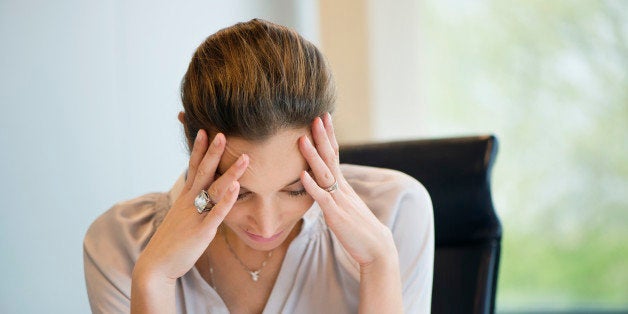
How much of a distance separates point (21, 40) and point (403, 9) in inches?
105

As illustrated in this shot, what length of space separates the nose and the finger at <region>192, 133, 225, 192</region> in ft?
0.32

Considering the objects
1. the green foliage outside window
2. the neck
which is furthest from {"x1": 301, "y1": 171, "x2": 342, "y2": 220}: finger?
the green foliage outside window

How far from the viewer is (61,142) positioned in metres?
1.69

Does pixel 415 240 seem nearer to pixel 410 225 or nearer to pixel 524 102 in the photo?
pixel 410 225

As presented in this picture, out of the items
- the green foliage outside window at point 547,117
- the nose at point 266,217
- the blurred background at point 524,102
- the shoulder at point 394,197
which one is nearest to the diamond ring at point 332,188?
the nose at point 266,217

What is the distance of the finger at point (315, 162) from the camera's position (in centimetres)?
138

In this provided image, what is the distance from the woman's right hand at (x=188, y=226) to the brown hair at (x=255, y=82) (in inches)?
2.2

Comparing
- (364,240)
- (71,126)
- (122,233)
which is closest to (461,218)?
(364,240)

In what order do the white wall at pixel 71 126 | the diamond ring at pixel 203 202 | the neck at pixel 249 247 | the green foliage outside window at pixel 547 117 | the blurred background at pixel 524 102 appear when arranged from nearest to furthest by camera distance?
the diamond ring at pixel 203 202 < the white wall at pixel 71 126 < the neck at pixel 249 247 < the blurred background at pixel 524 102 < the green foliage outside window at pixel 547 117

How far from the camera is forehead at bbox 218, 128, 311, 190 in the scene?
4.44ft

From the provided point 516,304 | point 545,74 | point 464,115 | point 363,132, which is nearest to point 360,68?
point 363,132

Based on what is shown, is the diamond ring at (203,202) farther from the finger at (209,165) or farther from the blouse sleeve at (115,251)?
the blouse sleeve at (115,251)

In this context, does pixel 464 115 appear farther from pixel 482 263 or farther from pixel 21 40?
pixel 21 40

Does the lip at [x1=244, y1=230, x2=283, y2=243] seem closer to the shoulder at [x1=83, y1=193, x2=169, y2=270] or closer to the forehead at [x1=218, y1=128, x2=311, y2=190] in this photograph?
the forehead at [x1=218, y1=128, x2=311, y2=190]
